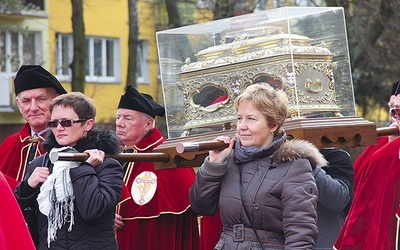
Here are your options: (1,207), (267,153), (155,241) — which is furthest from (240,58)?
(1,207)

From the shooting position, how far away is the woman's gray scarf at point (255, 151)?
5301 mm

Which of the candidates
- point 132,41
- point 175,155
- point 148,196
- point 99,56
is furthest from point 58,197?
point 99,56

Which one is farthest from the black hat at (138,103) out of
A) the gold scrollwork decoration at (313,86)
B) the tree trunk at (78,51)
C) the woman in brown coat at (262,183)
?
the tree trunk at (78,51)

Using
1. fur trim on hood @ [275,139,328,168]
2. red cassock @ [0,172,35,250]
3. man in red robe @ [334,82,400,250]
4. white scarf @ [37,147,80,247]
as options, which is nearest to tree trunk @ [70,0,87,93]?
man in red robe @ [334,82,400,250]

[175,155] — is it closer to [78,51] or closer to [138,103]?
[138,103]

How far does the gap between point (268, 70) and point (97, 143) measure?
124 cm

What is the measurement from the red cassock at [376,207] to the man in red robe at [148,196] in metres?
1.35

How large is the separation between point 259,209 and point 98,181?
117 centimetres

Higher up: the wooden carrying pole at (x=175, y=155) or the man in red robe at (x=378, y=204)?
the wooden carrying pole at (x=175, y=155)

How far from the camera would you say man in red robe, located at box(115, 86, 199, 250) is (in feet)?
24.3

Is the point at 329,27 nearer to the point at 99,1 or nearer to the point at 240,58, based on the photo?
the point at 240,58

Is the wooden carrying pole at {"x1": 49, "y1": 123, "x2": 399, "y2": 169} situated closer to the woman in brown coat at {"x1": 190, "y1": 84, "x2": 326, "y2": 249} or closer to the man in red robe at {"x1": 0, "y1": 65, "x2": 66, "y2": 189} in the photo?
the woman in brown coat at {"x1": 190, "y1": 84, "x2": 326, "y2": 249}

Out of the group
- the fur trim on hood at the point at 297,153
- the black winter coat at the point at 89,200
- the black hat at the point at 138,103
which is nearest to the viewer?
the fur trim on hood at the point at 297,153

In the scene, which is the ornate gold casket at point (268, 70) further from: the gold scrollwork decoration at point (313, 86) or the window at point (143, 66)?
the window at point (143, 66)
